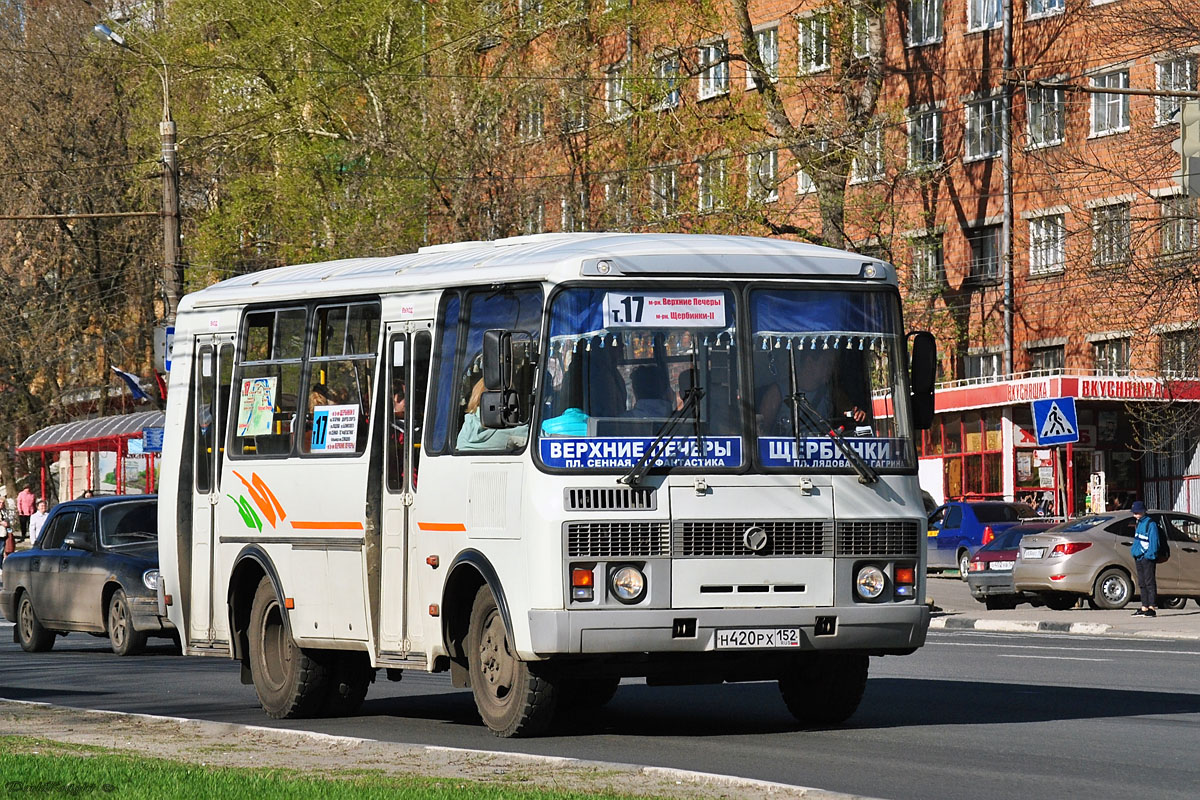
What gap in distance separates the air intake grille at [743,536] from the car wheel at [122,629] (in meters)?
11.0

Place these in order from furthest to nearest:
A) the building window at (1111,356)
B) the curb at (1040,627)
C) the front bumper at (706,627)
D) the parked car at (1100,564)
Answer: the building window at (1111,356)
the parked car at (1100,564)
the curb at (1040,627)
the front bumper at (706,627)

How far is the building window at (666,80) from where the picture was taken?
4184 cm

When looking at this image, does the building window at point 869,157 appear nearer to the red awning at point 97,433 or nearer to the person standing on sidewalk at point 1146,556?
the red awning at point 97,433

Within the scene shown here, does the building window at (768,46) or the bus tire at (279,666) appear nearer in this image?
the bus tire at (279,666)

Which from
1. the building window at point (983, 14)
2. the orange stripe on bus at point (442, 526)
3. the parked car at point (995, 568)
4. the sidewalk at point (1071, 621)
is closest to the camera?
the orange stripe on bus at point (442, 526)

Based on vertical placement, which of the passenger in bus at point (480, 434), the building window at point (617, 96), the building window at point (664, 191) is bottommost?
the passenger in bus at point (480, 434)

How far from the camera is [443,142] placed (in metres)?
41.8

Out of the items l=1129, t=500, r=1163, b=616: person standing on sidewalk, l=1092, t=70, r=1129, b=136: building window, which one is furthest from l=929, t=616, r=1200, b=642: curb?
l=1092, t=70, r=1129, b=136: building window

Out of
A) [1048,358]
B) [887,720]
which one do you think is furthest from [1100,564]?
[1048,358]

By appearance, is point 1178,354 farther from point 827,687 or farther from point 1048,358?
point 827,687

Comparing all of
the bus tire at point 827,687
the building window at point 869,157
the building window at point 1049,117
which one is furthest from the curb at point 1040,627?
the building window at point 1049,117

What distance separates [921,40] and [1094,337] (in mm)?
9056

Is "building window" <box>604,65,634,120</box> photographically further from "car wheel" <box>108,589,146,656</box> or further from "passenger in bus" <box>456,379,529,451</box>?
"passenger in bus" <box>456,379,529,451</box>

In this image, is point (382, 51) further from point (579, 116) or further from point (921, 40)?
point (921, 40)
